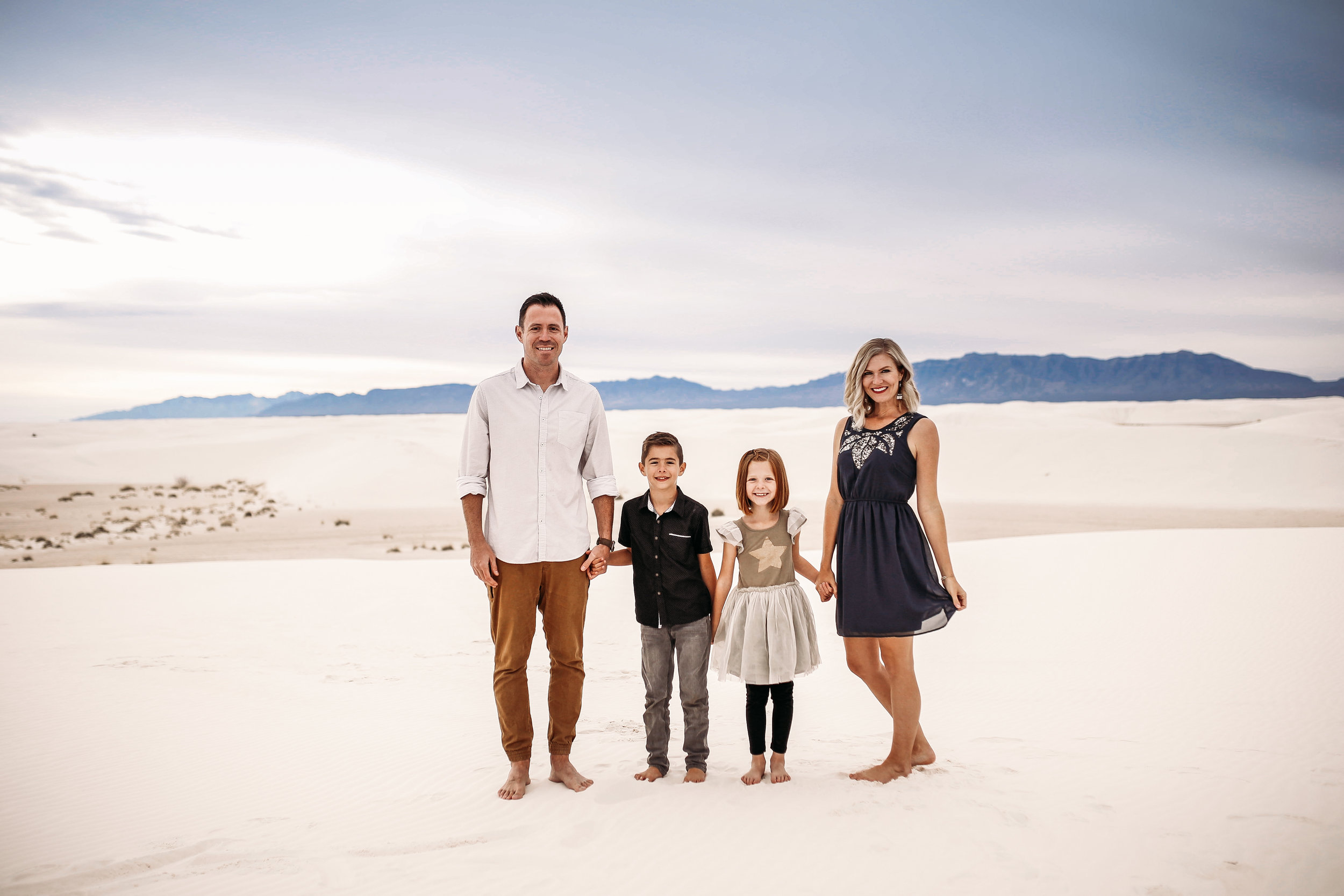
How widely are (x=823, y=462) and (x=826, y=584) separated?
90.6 ft

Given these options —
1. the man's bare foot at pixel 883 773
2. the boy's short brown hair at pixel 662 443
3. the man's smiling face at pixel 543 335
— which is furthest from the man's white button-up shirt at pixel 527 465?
the man's bare foot at pixel 883 773

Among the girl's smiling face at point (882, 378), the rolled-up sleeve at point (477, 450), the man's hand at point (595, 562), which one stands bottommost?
the man's hand at point (595, 562)

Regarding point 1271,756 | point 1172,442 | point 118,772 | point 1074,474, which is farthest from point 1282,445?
point 118,772

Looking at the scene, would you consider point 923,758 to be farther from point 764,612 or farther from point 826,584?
point 764,612

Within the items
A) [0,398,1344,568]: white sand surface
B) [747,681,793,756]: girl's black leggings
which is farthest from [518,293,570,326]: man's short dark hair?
[0,398,1344,568]: white sand surface

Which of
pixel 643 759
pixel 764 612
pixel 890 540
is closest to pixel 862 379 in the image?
pixel 890 540

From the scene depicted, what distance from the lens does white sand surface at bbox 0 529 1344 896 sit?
10.1 feet

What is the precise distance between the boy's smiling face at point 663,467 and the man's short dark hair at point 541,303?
77cm

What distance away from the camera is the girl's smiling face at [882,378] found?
3.79m

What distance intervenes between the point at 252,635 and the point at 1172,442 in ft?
106

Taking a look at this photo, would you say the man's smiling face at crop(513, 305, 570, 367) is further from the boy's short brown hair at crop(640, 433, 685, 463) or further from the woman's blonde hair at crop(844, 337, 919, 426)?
the woman's blonde hair at crop(844, 337, 919, 426)

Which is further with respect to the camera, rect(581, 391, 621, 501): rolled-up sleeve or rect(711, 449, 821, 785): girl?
rect(581, 391, 621, 501): rolled-up sleeve

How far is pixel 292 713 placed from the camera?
5266 millimetres

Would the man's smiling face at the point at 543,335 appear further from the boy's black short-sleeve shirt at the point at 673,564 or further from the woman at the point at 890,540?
the woman at the point at 890,540
